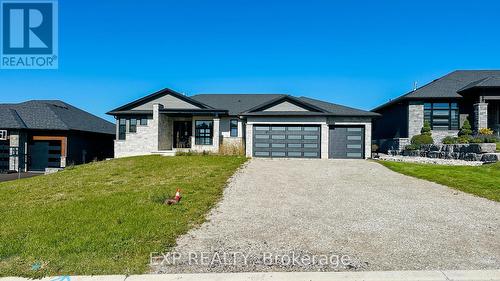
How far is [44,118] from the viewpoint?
24.2 metres

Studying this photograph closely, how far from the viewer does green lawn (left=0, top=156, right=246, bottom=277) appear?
4277mm

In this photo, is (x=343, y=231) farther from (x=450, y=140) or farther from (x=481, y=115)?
(x=481, y=115)

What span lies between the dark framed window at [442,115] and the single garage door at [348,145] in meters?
6.83

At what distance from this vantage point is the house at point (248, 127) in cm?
2130

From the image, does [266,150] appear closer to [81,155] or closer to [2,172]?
[81,155]

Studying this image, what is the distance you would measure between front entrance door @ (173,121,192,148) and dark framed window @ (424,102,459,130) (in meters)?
19.5

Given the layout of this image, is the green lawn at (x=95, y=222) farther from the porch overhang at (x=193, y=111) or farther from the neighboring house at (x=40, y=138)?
the neighboring house at (x=40, y=138)

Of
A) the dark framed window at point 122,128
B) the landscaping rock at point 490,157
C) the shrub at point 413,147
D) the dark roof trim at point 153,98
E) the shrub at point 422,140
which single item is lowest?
the landscaping rock at point 490,157

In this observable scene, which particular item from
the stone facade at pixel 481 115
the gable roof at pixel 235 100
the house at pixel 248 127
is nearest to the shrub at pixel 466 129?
the stone facade at pixel 481 115

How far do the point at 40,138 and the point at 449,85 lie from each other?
3373cm

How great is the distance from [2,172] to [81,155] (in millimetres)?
5219

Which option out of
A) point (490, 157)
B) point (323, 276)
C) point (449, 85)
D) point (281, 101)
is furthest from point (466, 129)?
point (323, 276)

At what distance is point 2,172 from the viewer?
71.7ft

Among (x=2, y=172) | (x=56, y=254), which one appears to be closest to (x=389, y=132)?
(x=56, y=254)
